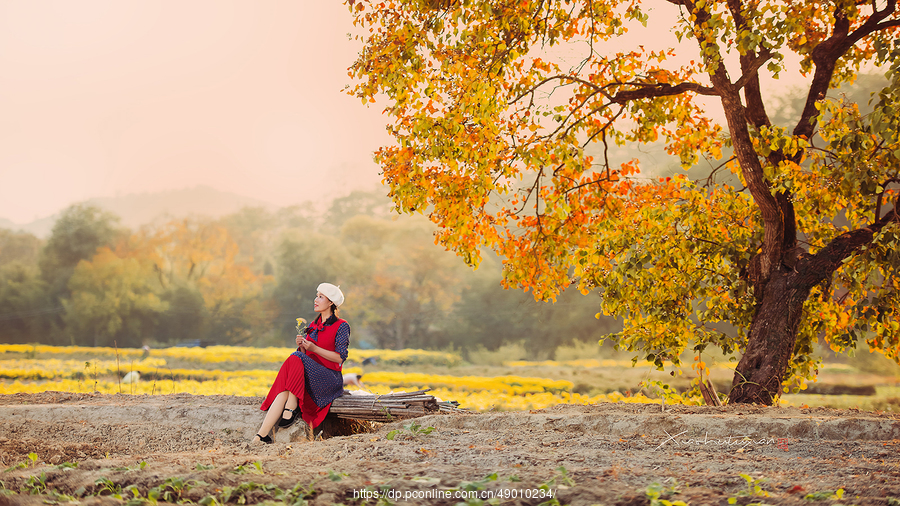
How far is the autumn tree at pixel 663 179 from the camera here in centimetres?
604

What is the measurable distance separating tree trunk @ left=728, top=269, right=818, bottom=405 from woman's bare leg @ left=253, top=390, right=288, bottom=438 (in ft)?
15.5

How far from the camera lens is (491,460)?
3.60 meters

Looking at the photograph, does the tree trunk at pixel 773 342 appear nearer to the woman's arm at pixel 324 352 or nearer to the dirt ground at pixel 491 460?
the dirt ground at pixel 491 460

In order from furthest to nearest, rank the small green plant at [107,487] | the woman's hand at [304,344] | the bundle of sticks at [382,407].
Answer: the bundle of sticks at [382,407] → the woman's hand at [304,344] → the small green plant at [107,487]

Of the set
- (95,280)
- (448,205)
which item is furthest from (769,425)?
(95,280)

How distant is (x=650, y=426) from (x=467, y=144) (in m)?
3.28

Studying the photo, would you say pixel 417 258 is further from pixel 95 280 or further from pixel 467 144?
pixel 467 144

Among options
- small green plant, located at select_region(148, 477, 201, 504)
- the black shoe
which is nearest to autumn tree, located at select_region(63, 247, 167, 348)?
the black shoe

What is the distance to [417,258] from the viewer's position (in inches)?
1419

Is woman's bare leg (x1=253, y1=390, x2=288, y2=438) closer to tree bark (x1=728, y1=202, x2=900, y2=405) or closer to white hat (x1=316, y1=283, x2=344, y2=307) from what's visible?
white hat (x1=316, y1=283, x2=344, y2=307)

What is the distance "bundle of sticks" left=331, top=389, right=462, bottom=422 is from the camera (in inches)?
221

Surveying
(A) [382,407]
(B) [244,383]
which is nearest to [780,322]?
(A) [382,407]

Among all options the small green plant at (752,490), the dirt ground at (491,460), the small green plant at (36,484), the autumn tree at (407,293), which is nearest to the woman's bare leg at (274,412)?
the dirt ground at (491,460)

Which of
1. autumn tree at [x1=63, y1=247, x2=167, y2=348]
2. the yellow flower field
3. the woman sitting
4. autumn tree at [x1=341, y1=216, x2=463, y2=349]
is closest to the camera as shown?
the woman sitting
